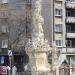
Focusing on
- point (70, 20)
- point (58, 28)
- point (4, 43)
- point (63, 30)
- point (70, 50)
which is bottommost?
point (70, 50)

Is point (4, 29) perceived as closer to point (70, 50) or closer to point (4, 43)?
point (4, 43)

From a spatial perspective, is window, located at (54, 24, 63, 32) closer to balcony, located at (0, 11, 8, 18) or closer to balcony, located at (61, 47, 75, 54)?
balcony, located at (61, 47, 75, 54)

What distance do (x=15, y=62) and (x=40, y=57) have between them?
1276 inches

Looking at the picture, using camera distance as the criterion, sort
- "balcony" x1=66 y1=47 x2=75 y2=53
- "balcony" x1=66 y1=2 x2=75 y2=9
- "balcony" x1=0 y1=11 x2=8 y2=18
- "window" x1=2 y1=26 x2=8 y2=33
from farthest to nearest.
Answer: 1. "balcony" x1=66 y1=2 x2=75 y2=9
2. "window" x1=2 y1=26 x2=8 y2=33
3. "balcony" x1=66 y1=47 x2=75 y2=53
4. "balcony" x1=0 y1=11 x2=8 y2=18

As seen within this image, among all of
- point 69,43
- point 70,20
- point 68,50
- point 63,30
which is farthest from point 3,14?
point 68,50

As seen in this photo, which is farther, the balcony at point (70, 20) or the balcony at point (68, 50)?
the balcony at point (70, 20)

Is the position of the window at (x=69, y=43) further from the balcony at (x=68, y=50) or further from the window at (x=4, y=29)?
the window at (x=4, y=29)

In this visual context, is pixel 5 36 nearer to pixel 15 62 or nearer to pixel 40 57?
pixel 15 62

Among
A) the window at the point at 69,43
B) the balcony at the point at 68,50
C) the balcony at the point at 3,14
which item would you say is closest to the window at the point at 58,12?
the window at the point at 69,43

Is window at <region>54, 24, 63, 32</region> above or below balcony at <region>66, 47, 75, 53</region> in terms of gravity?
above

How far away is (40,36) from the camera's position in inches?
1188

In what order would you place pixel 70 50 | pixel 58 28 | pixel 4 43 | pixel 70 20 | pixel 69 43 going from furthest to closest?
pixel 69 43, pixel 4 43, pixel 70 20, pixel 70 50, pixel 58 28

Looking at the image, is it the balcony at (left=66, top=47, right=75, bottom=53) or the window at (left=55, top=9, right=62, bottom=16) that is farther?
the window at (left=55, top=9, right=62, bottom=16)

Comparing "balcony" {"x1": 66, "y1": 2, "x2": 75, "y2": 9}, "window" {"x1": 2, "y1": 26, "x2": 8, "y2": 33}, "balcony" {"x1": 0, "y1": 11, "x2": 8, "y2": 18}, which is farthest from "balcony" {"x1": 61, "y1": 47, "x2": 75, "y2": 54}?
"balcony" {"x1": 0, "y1": 11, "x2": 8, "y2": 18}
